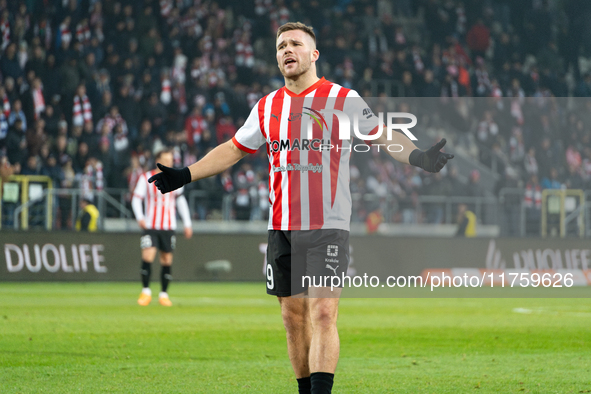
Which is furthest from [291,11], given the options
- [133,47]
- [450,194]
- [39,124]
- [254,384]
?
[254,384]

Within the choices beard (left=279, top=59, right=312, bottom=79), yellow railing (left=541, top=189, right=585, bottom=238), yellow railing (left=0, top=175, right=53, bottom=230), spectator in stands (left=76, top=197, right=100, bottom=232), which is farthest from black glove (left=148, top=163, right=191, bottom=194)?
yellow railing (left=541, top=189, right=585, bottom=238)

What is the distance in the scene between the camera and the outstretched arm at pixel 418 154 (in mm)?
3764

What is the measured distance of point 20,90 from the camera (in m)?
17.9

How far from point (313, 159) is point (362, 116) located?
33 cm

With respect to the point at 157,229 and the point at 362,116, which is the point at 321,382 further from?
the point at 157,229

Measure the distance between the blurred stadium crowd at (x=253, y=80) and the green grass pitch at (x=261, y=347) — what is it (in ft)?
20.2

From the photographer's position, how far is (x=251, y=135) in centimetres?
441

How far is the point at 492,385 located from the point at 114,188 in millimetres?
12796

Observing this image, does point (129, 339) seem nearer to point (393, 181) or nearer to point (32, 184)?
point (32, 184)

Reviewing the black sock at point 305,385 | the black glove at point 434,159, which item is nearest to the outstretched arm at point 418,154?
the black glove at point 434,159

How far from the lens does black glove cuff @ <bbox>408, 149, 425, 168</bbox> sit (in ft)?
12.7

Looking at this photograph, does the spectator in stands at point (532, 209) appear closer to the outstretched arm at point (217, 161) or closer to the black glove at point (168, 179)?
the outstretched arm at point (217, 161)

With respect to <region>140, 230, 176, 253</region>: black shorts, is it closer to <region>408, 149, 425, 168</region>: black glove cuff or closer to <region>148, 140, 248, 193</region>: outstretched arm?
<region>148, 140, 248, 193</region>: outstretched arm

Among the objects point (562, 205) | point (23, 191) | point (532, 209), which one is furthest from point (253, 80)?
point (562, 205)
